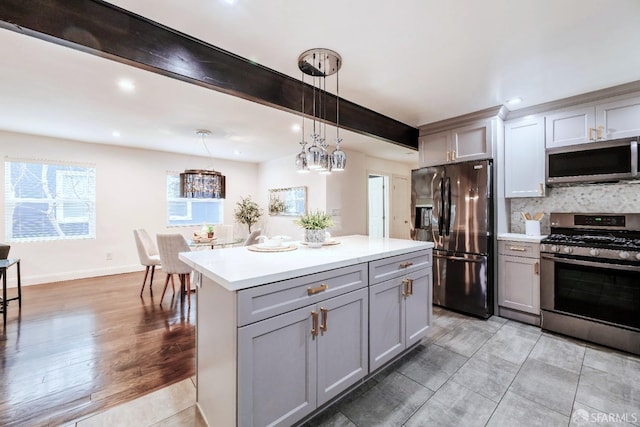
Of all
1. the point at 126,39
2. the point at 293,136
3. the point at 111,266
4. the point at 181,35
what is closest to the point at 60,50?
A: the point at 126,39

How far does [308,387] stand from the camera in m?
1.51

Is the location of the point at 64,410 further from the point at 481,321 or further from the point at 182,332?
the point at 481,321

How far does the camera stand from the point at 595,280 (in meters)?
2.50

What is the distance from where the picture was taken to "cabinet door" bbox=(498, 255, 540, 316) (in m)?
2.89

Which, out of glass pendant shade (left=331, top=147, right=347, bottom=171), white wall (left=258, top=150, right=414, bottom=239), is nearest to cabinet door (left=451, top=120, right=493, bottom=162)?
glass pendant shade (left=331, top=147, right=347, bottom=171)

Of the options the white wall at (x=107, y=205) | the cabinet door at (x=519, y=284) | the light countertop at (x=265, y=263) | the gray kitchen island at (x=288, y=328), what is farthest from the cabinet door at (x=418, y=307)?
the white wall at (x=107, y=205)

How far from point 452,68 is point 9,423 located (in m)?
3.88

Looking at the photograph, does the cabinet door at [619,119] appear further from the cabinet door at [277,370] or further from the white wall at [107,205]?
the white wall at [107,205]

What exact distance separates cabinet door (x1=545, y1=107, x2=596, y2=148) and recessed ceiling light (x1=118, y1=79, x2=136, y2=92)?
14.0ft

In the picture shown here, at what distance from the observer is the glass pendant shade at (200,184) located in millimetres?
3854

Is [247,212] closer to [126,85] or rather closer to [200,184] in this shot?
[200,184]

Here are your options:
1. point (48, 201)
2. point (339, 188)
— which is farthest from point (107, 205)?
point (339, 188)

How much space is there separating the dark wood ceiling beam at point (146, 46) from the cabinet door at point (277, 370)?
1697mm

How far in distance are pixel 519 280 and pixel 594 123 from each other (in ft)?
5.70
